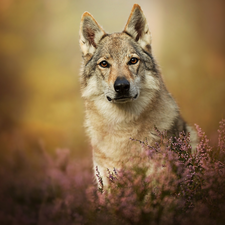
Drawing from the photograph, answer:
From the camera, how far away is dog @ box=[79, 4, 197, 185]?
329 centimetres

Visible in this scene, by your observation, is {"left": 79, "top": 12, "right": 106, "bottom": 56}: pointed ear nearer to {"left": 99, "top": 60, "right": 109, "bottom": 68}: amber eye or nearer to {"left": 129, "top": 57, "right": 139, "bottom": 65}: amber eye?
{"left": 99, "top": 60, "right": 109, "bottom": 68}: amber eye

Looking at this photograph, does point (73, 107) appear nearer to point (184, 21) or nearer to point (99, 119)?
point (99, 119)

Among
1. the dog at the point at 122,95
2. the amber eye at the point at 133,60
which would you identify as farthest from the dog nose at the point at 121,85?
the amber eye at the point at 133,60

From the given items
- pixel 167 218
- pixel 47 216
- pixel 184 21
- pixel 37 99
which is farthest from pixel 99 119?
pixel 184 21

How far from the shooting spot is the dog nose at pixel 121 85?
307 cm

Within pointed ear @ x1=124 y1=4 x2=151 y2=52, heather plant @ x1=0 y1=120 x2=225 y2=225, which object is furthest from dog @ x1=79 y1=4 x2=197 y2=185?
heather plant @ x1=0 y1=120 x2=225 y2=225

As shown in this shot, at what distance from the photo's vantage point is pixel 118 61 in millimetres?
3463

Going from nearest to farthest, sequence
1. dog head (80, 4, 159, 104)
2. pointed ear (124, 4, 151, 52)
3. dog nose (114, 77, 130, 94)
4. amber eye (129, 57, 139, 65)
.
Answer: dog nose (114, 77, 130, 94)
dog head (80, 4, 159, 104)
amber eye (129, 57, 139, 65)
pointed ear (124, 4, 151, 52)

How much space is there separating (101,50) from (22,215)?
8.72 ft

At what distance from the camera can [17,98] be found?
7.83 meters

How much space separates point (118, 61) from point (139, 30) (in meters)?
0.76

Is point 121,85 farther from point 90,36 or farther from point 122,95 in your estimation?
point 90,36

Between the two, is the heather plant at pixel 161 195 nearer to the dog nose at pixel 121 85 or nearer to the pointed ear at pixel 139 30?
the dog nose at pixel 121 85

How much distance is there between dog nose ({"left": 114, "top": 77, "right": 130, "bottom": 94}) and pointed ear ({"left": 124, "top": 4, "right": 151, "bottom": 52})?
38.6 inches
